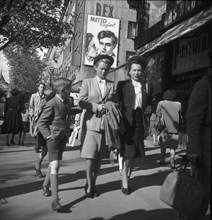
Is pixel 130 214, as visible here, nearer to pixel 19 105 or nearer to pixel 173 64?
pixel 19 105

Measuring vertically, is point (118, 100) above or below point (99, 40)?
below

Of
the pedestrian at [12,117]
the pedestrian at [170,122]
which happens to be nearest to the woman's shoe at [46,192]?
the pedestrian at [170,122]

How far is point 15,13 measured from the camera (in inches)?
521

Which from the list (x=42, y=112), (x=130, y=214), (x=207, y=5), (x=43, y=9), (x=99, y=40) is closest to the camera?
(x=130, y=214)

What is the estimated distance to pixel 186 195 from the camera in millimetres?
2844

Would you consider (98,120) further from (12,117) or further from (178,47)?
(178,47)

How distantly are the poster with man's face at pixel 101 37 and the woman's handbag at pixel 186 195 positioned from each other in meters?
36.3

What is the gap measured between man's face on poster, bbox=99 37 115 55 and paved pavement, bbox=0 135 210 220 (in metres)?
32.6

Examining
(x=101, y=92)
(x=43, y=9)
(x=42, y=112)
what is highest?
(x=43, y=9)

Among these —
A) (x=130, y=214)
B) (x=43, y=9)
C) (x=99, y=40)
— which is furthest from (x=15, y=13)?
(x=99, y=40)

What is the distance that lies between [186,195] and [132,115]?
237cm

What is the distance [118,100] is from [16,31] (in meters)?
11.2

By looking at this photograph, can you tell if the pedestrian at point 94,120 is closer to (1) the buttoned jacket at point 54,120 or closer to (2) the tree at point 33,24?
(1) the buttoned jacket at point 54,120

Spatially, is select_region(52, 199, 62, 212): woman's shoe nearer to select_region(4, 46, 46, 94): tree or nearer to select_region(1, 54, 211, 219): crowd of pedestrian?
select_region(1, 54, 211, 219): crowd of pedestrian
